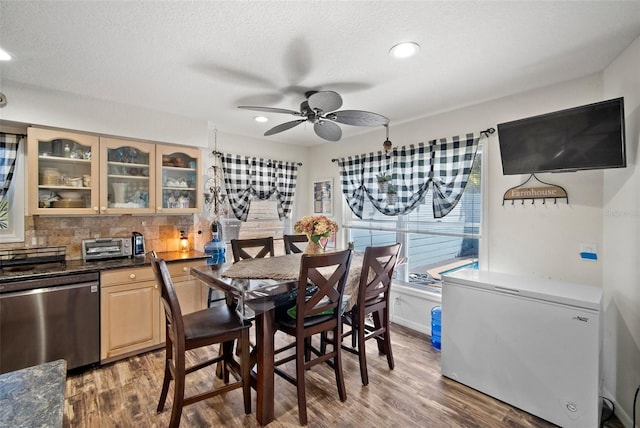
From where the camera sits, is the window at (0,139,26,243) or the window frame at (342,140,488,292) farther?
the window frame at (342,140,488,292)

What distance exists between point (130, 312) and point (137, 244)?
72cm

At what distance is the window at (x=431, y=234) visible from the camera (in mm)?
3074

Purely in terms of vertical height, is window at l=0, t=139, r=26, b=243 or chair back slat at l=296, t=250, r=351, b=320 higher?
window at l=0, t=139, r=26, b=243

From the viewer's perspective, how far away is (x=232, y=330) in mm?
1953

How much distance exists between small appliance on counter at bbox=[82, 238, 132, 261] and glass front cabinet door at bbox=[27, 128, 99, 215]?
12.3 inches

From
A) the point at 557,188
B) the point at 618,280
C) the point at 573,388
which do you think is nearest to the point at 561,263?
the point at 618,280

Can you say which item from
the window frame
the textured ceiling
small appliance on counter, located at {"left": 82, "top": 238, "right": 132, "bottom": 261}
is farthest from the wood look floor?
the textured ceiling

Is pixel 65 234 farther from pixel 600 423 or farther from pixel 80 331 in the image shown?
pixel 600 423

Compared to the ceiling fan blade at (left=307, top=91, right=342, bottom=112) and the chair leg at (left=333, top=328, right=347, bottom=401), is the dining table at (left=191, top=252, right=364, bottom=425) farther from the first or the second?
the ceiling fan blade at (left=307, top=91, right=342, bottom=112)

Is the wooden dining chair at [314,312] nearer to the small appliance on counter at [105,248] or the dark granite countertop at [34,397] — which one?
the dark granite countertop at [34,397]

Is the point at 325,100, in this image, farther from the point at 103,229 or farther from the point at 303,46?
the point at 103,229

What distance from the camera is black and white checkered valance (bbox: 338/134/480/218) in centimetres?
307

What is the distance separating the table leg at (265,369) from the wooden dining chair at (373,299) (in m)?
0.74

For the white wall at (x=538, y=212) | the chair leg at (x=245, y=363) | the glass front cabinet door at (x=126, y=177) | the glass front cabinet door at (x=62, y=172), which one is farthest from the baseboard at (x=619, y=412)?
the glass front cabinet door at (x=62, y=172)
